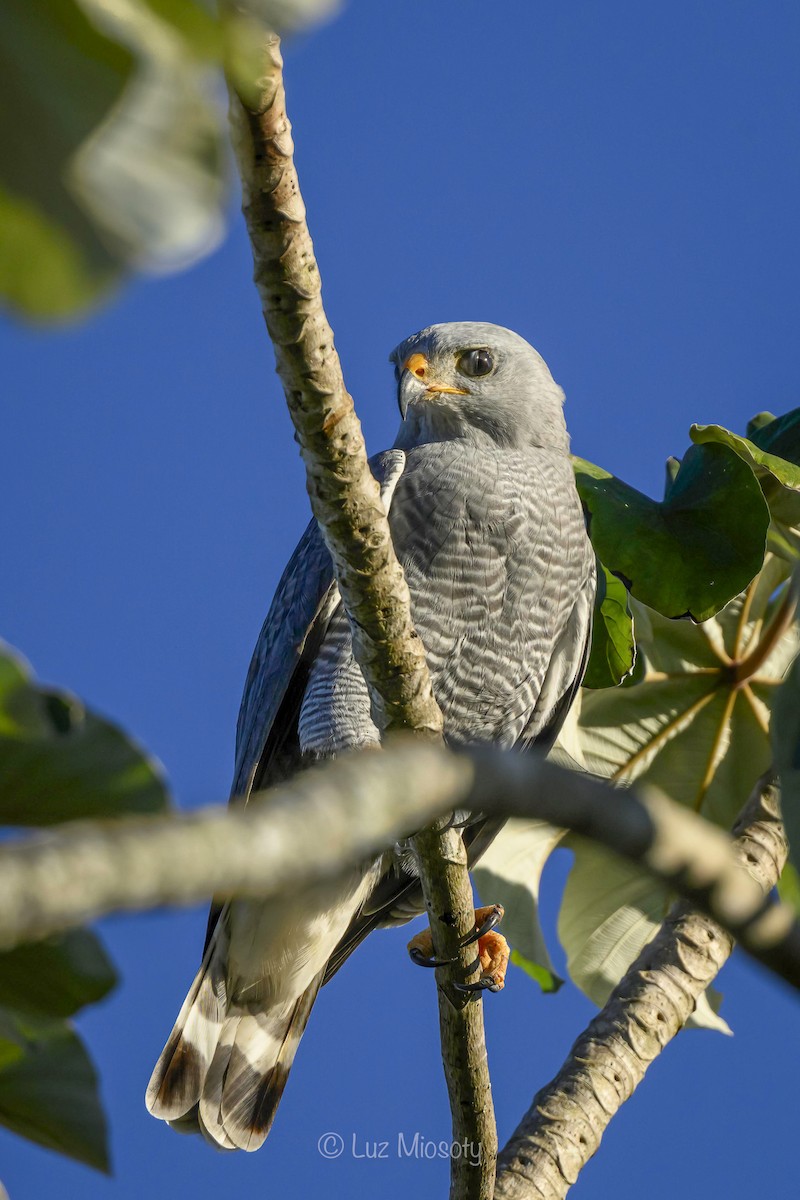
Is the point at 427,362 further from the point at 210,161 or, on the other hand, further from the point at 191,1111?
the point at 210,161

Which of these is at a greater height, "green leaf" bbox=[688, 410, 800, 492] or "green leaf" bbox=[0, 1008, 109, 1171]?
"green leaf" bbox=[688, 410, 800, 492]

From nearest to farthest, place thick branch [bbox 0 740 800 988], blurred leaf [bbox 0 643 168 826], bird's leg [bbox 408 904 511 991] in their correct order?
thick branch [bbox 0 740 800 988] < blurred leaf [bbox 0 643 168 826] < bird's leg [bbox 408 904 511 991]

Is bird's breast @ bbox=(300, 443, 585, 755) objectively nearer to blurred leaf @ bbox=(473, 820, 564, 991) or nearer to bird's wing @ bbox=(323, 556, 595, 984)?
bird's wing @ bbox=(323, 556, 595, 984)

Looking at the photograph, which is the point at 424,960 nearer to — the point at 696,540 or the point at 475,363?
the point at 696,540

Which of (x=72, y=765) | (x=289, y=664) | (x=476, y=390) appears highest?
(x=476, y=390)

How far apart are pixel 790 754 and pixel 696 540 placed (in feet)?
8.22

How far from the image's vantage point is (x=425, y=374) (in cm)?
441

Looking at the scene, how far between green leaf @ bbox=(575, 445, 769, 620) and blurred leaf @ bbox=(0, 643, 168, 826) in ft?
7.72

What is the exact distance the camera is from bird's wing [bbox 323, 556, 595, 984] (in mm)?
3947

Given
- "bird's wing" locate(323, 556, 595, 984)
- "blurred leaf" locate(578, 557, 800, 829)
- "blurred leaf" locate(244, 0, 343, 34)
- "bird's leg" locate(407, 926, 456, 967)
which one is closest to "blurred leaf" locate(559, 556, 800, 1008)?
"blurred leaf" locate(578, 557, 800, 829)

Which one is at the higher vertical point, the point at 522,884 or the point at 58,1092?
the point at 522,884

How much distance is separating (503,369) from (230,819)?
3.94m

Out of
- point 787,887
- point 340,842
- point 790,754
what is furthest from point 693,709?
point 340,842

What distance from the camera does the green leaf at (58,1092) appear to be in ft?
4.97
